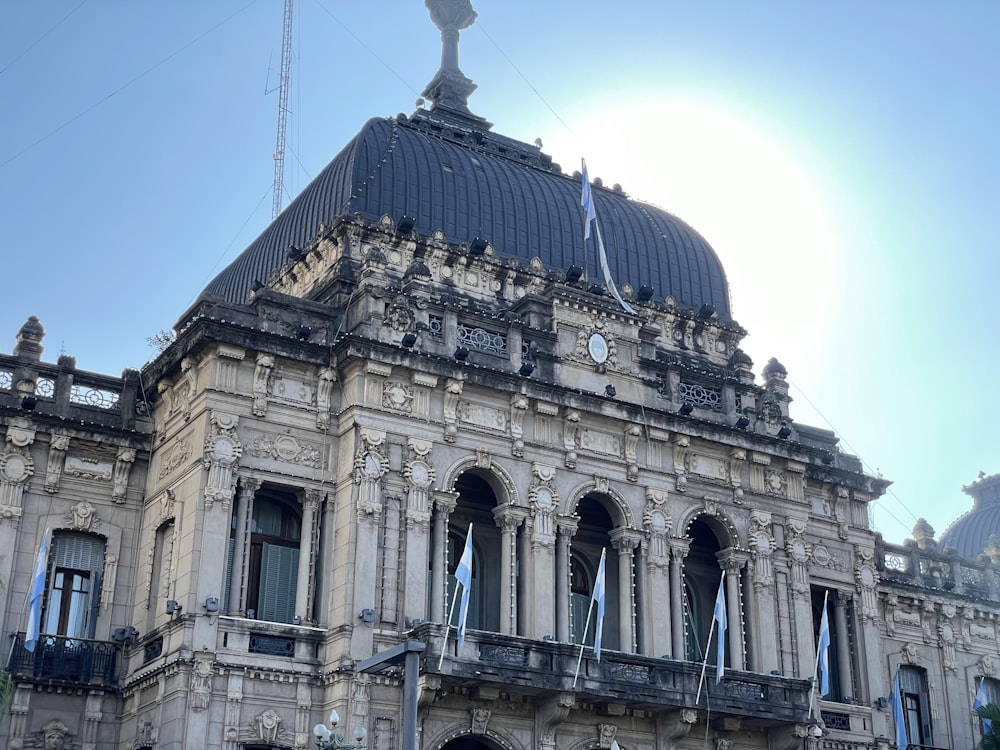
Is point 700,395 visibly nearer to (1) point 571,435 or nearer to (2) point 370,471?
(1) point 571,435

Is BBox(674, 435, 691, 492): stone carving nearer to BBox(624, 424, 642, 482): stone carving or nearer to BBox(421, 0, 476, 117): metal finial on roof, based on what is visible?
BBox(624, 424, 642, 482): stone carving

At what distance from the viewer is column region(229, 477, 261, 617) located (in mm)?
34031

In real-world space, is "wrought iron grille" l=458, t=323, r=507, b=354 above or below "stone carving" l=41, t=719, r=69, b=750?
above

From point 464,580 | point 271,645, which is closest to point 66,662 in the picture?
point 271,645

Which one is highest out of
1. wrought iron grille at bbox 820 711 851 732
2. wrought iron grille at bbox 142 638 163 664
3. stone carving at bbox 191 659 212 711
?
wrought iron grille at bbox 142 638 163 664

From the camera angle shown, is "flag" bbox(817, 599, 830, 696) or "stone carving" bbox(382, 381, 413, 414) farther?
"flag" bbox(817, 599, 830, 696)

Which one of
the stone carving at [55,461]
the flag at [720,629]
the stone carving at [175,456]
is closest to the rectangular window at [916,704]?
the flag at [720,629]

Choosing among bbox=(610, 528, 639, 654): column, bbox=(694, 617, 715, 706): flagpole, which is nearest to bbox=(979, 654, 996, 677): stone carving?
bbox=(694, 617, 715, 706): flagpole

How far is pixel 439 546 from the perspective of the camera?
1414 inches

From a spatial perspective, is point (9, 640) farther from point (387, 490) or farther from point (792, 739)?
point (792, 739)

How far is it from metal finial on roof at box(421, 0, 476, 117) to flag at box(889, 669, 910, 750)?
79.7 ft

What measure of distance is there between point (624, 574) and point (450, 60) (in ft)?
81.9

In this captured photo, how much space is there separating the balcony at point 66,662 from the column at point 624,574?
13.0 meters

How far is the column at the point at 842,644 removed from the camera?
1655 inches
